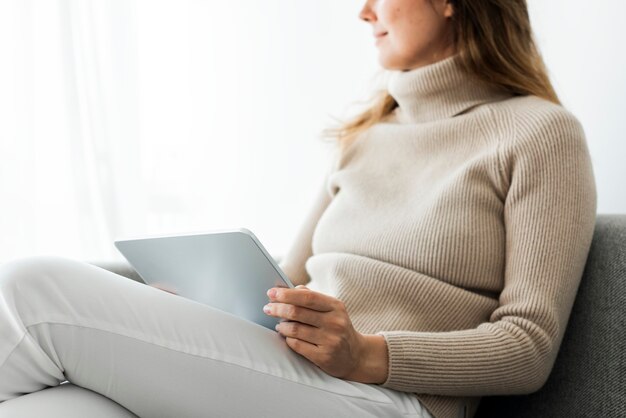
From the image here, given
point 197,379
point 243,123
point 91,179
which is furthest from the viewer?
point 243,123

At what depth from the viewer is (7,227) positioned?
1800mm

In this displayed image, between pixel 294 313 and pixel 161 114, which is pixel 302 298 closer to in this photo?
pixel 294 313

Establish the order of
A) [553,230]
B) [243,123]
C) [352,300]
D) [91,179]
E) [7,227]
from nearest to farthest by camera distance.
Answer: [553,230] → [352,300] → [7,227] → [91,179] → [243,123]

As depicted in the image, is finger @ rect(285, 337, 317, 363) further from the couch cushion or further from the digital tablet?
the couch cushion

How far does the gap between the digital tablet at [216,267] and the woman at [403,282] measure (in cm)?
5

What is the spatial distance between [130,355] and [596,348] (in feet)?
2.21

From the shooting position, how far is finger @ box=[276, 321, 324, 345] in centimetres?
82

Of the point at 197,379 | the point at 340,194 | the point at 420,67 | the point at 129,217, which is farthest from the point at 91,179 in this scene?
the point at 197,379

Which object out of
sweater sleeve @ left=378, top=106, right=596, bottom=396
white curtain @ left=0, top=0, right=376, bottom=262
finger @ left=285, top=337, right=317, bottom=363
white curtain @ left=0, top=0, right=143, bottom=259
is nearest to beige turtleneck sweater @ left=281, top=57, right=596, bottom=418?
sweater sleeve @ left=378, top=106, right=596, bottom=396

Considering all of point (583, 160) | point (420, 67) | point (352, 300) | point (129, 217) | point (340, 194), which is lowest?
point (129, 217)

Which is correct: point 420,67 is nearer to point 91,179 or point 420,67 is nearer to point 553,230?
point 553,230

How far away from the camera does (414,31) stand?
1271 mm

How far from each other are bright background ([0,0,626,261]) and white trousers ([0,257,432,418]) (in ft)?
2.77

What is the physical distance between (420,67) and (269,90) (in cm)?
114
